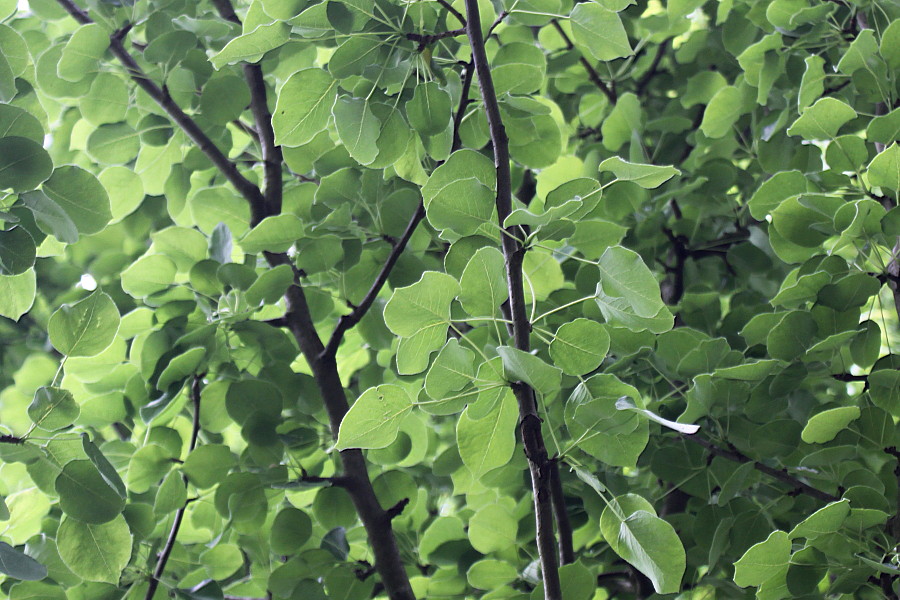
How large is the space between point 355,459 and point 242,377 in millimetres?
188

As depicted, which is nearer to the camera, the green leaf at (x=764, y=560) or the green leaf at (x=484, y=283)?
the green leaf at (x=484, y=283)

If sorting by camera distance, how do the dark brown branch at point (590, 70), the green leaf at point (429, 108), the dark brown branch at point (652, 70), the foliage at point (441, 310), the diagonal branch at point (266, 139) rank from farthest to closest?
the dark brown branch at point (652, 70)
the dark brown branch at point (590, 70)
the diagonal branch at point (266, 139)
the green leaf at point (429, 108)
the foliage at point (441, 310)

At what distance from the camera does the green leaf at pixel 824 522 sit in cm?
77

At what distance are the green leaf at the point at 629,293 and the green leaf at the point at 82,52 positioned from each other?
0.76 meters

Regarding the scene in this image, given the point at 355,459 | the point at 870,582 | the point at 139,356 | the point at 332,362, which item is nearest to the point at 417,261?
the point at 332,362

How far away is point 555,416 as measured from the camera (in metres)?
0.98

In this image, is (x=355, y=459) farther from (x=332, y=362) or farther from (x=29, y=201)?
(x=29, y=201)

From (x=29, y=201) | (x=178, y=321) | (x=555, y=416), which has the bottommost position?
(x=555, y=416)

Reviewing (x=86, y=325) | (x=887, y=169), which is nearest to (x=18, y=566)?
(x=86, y=325)

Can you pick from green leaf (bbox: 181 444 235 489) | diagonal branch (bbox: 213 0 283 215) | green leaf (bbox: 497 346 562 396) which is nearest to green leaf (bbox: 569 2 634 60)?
green leaf (bbox: 497 346 562 396)

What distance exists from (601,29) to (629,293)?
0.29 m

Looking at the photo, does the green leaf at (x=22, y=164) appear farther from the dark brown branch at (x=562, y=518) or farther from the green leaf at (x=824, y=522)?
the green leaf at (x=824, y=522)

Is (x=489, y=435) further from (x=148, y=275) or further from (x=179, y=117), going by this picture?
(x=179, y=117)

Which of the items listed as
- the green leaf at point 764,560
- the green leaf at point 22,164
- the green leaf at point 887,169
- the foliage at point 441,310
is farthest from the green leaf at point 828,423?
the green leaf at point 22,164
